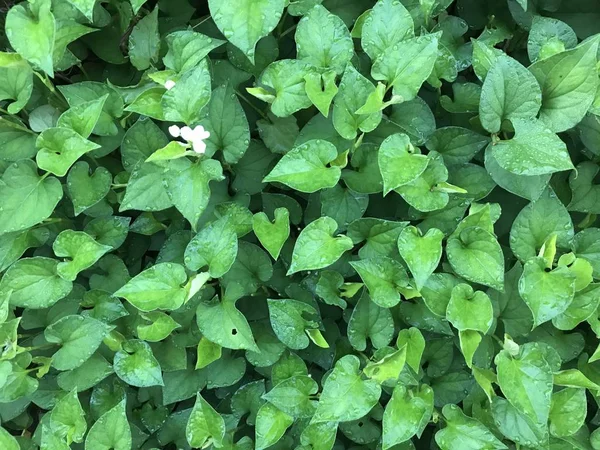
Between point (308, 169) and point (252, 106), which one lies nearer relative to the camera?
point (308, 169)

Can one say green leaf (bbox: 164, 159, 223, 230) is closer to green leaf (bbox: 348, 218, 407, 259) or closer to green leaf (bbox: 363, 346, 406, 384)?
green leaf (bbox: 348, 218, 407, 259)

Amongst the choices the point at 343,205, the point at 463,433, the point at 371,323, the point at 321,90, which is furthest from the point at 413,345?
the point at 321,90

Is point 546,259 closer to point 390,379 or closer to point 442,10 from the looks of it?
point 390,379

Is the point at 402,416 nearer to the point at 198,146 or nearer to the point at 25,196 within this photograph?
the point at 198,146

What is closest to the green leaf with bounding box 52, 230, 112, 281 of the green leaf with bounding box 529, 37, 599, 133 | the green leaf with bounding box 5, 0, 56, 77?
the green leaf with bounding box 5, 0, 56, 77

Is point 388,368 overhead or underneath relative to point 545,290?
underneath

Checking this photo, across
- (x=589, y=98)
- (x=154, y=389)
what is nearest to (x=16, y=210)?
(x=154, y=389)
